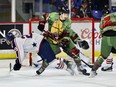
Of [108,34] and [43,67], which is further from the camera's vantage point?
[43,67]

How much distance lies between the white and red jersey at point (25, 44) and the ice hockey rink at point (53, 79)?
328 millimetres

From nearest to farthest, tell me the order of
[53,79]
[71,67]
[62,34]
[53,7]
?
1. [53,79]
2. [62,34]
3. [71,67]
4. [53,7]

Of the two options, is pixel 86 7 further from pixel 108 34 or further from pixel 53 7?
pixel 108 34

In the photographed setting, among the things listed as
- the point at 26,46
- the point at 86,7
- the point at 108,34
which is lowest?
the point at 26,46

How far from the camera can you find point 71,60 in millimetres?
6730

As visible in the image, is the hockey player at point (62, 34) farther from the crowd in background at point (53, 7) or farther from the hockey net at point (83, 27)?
the crowd in background at point (53, 7)

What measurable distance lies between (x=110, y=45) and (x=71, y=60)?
0.88 m

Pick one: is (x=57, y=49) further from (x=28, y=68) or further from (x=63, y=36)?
(x=28, y=68)

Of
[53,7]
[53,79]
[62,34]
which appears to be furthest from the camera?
[53,7]

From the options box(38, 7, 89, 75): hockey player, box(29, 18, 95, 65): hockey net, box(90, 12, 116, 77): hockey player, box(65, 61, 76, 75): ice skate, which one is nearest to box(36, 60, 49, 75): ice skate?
box(38, 7, 89, 75): hockey player

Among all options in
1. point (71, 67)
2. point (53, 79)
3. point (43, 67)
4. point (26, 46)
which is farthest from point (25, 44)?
point (53, 79)

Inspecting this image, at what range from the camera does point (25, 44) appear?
7426 millimetres

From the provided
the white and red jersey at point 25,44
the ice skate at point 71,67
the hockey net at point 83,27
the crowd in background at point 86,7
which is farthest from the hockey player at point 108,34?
the crowd in background at point 86,7

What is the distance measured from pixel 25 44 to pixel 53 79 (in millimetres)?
1520
